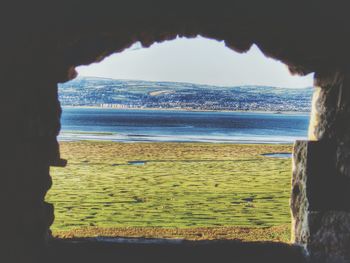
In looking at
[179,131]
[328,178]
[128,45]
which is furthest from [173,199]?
[179,131]

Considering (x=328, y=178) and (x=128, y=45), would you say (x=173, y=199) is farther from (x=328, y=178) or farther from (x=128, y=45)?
(x=328, y=178)

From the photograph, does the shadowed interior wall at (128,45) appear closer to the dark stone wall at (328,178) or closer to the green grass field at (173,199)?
the dark stone wall at (328,178)

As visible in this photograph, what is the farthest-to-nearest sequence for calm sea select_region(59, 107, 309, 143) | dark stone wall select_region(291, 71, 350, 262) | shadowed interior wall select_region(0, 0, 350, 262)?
calm sea select_region(59, 107, 309, 143)
dark stone wall select_region(291, 71, 350, 262)
shadowed interior wall select_region(0, 0, 350, 262)

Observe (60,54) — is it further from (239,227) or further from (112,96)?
(112,96)

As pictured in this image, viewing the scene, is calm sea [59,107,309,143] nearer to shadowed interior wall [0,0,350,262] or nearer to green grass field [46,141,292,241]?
green grass field [46,141,292,241]

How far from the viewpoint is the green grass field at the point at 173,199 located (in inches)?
417

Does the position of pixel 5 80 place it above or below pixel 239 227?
above

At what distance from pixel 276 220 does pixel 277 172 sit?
9149 millimetres

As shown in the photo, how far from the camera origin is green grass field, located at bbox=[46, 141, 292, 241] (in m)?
10.6

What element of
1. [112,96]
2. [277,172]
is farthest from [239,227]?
[112,96]

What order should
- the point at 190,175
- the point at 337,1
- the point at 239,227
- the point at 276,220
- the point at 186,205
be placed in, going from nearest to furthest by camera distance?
the point at 337,1, the point at 239,227, the point at 276,220, the point at 186,205, the point at 190,175

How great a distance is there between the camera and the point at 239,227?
1085 cm

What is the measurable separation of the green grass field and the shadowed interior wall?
18.5 ft

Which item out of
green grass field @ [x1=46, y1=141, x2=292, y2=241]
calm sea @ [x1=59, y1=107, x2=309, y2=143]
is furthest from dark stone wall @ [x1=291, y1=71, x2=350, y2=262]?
calm sea @ [x1=59, y1=107, x2=309, y2=143]
